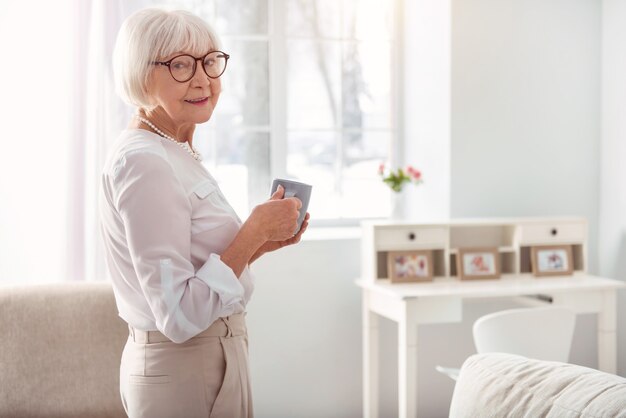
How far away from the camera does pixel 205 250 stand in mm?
1512

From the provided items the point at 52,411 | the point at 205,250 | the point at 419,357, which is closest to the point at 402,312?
the point at 419,357

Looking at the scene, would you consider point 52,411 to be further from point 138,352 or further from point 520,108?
point 520,108

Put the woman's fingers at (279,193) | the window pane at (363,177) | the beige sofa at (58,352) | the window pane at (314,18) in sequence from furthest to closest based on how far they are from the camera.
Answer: the window pane at (363,177) < the window pane at (314,18) < the beige sofa at (58,352) < the woman's fingers at (279,193)

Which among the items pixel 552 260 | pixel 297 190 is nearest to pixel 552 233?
pixel 552 260

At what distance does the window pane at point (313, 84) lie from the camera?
11.8 ft

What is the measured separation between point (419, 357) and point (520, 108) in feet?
4.16

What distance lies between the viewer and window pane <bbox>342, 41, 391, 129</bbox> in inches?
145

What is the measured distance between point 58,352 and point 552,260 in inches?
81.2

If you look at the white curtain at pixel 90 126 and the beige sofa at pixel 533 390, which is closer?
the beige sofa at pixel 533 390

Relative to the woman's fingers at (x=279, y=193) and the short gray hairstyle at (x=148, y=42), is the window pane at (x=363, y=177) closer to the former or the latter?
the woman's fingers at (x=279, y=193)

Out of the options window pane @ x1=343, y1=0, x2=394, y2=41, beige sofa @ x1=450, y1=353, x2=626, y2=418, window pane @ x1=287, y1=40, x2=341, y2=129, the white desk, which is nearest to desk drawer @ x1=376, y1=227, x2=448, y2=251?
the white desk

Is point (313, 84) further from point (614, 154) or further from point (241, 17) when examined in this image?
point (614, 154)

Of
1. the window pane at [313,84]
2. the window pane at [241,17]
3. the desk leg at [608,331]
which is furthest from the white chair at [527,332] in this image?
the window pane at [241,17]

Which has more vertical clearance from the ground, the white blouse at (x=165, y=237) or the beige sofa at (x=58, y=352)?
the white blouse at (x=165, y=237)
